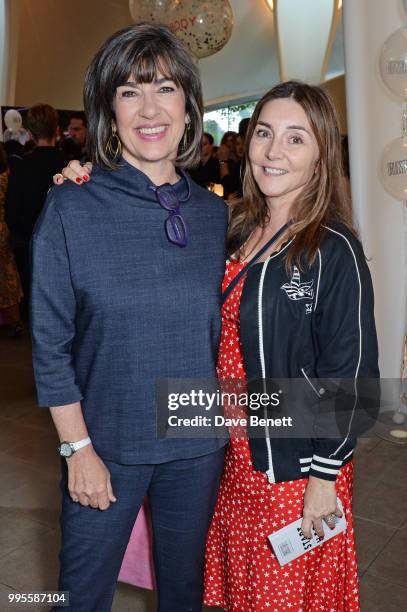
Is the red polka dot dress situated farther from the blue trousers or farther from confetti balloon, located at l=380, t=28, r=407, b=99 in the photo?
confetti balloon, located at l=380, t=28, r=407, b=99

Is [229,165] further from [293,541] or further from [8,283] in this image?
[293,541]

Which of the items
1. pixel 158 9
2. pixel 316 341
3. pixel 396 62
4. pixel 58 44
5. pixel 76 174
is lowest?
pixel 316 341

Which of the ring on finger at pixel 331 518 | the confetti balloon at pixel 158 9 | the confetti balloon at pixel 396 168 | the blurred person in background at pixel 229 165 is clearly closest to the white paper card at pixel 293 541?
the ring on finger at pixel 331 518

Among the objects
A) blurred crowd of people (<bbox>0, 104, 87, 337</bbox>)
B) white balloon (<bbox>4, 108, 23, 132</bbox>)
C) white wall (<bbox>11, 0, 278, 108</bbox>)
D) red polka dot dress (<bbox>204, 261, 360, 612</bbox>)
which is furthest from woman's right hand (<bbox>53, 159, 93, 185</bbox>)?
white wall (<bbox>11, 0, 278, 108</bbox>)

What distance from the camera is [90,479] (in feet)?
4.64

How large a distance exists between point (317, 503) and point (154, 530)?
0.41m

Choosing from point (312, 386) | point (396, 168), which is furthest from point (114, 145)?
point (396, 168)

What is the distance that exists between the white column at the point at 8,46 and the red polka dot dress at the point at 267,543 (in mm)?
10272

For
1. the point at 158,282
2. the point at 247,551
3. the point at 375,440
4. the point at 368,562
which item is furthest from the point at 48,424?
the point at 158,282

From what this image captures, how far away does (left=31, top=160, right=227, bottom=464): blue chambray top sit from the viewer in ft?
4.47

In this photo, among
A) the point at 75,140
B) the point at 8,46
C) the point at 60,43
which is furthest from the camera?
the point at 60,43

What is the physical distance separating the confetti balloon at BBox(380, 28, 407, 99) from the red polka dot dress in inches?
74.1

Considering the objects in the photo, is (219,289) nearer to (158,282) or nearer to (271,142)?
(158,282)

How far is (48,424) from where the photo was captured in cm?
389
